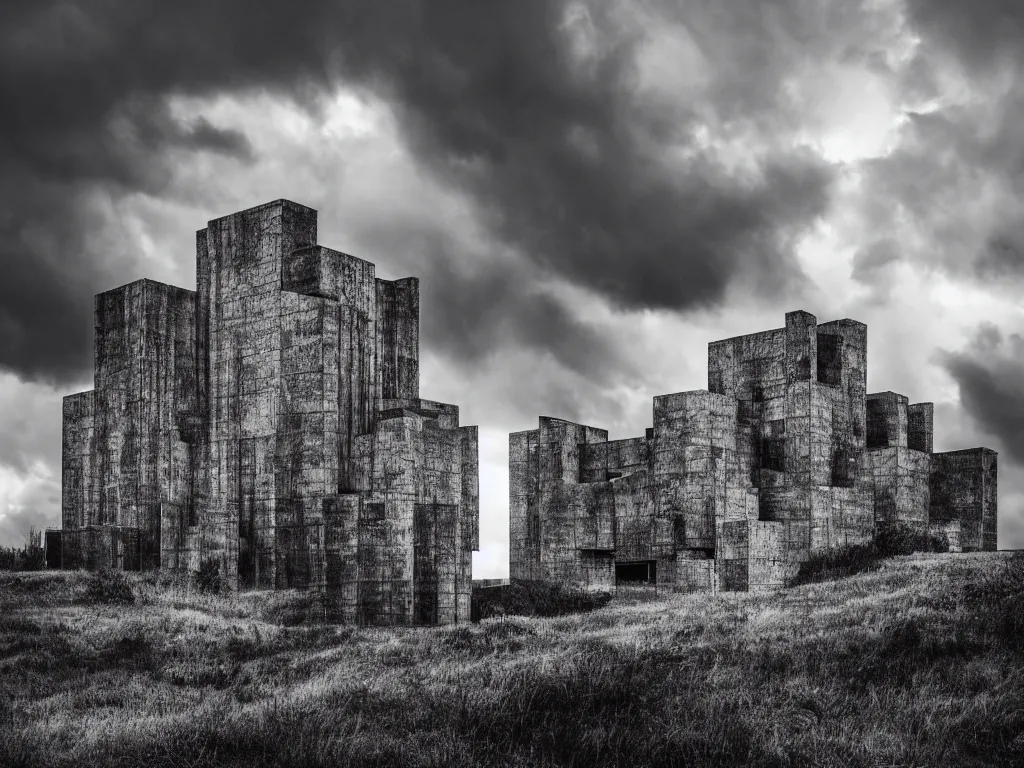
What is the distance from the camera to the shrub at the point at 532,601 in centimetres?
2545

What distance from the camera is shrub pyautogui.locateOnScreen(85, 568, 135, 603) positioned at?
82.7 feet

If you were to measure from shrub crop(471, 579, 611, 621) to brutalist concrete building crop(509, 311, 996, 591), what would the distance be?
3.31m

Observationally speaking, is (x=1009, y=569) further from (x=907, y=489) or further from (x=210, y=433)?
(x=210, y=433)

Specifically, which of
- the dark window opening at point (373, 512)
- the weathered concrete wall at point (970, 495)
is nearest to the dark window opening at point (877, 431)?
the weathered concrete wall at point (970, 495)

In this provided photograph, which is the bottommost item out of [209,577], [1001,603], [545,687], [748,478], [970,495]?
[209,577]

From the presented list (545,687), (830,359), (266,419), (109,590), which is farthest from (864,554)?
(109,590)

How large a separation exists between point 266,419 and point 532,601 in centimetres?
945

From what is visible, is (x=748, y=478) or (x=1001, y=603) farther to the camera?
(x=748, y=478)

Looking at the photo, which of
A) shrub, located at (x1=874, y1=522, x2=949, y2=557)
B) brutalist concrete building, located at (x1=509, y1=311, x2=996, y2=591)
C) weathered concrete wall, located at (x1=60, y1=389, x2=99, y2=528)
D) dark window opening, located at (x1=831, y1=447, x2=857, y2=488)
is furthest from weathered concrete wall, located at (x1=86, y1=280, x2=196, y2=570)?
shrub, located at (x1=874, y1=522, x2=949, y2=557)

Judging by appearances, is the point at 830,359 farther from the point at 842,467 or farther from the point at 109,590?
the point at 109,590

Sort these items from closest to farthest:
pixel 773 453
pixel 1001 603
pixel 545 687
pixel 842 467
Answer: pixel 545 687 < pixel 1001 603 < pixel 773 453 < pixel 842 467

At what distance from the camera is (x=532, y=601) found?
26.7 m

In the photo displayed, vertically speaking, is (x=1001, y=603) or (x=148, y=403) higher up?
(x=148, y=403)

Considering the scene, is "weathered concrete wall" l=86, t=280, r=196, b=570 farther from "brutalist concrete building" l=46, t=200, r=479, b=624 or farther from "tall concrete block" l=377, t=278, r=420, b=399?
"tall concrete block" l=377, t=278, r=420, b=399
